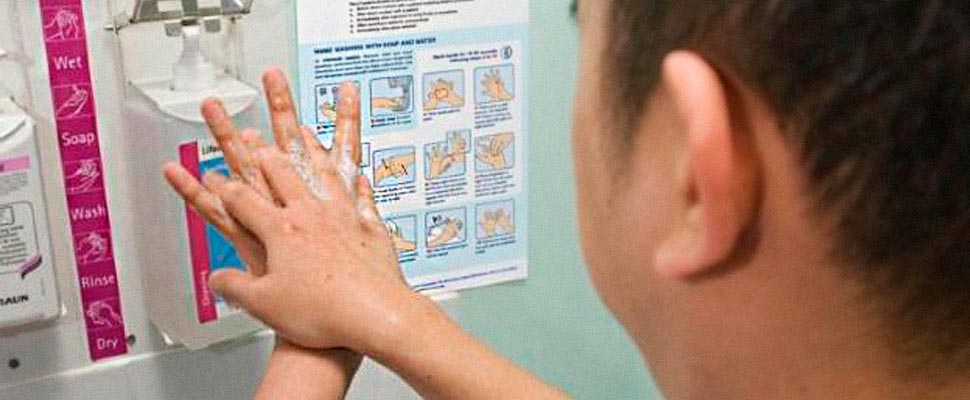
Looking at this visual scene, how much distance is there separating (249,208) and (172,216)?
0.45 ft

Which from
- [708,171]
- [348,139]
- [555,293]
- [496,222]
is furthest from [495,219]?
[708,171]

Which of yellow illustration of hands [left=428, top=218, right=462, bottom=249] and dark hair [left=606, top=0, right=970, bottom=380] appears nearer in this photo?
dark hair [left=606, top=0, right=970, bottom=380]

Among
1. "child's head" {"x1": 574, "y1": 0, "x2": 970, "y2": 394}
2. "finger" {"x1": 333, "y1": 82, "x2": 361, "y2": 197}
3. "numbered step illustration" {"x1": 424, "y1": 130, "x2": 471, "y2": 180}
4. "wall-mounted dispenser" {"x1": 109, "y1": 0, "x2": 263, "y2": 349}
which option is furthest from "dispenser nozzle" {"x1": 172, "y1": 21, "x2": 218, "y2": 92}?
"child's head" {"x1": 574, "y1": 0, "x2": 970, "y2": 394}

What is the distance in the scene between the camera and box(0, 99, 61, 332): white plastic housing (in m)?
0.74

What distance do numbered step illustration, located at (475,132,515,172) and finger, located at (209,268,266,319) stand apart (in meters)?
0.28

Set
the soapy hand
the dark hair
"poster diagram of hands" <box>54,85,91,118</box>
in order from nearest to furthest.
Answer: the dark hair
the soapy hand
"poster diagram of hands" <box>54,85,91,118</box>

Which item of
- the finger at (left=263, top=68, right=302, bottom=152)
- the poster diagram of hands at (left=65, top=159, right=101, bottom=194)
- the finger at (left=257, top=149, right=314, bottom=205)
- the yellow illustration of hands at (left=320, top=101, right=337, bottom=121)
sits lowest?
the poster diagram of hands at (left=65, top=159, right=101, bottom=194)

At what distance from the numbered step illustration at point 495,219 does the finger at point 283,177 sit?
0.30 meters

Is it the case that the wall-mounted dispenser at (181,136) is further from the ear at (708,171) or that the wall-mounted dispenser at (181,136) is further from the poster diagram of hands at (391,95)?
the ear at (708,171)

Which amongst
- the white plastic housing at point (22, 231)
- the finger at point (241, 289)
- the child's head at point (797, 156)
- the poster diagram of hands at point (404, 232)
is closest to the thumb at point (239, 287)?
the finger at point (241, 289)

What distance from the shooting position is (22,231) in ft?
2.52

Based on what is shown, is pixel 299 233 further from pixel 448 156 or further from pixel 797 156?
pixel 797 156

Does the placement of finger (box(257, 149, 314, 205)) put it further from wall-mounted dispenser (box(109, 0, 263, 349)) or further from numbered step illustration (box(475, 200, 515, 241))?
numbered step illustration (box(475, 200, 515, 241))

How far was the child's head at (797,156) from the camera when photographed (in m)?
0.33
